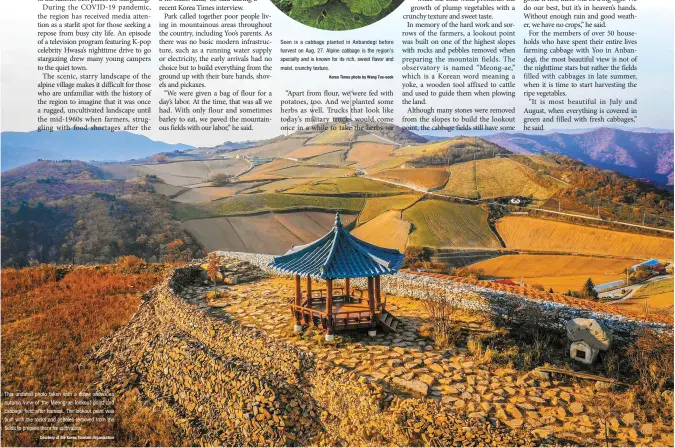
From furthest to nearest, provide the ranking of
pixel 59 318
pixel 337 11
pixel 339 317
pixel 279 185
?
pixel 279 185 → pixel 59 318 → pixel 337 11 → pixel 339 317

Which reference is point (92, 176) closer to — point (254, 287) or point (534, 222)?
point (254, 287)

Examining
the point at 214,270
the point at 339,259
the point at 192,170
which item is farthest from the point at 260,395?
the point at 192,170

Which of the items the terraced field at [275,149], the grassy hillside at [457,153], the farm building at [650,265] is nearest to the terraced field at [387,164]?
the grassy hillside at [457,153]

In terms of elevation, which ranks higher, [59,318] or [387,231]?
[387,231]

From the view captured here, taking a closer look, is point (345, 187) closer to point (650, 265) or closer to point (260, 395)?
point (650, 265)

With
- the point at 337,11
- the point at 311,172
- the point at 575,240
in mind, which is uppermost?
the point at 337,11

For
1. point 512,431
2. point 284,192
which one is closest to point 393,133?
point 284,192

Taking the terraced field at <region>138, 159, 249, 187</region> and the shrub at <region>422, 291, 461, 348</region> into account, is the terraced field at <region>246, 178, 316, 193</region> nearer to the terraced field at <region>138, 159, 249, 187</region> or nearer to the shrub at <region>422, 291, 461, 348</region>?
the terraced field at <region>138, 159, 249, 187</region>
